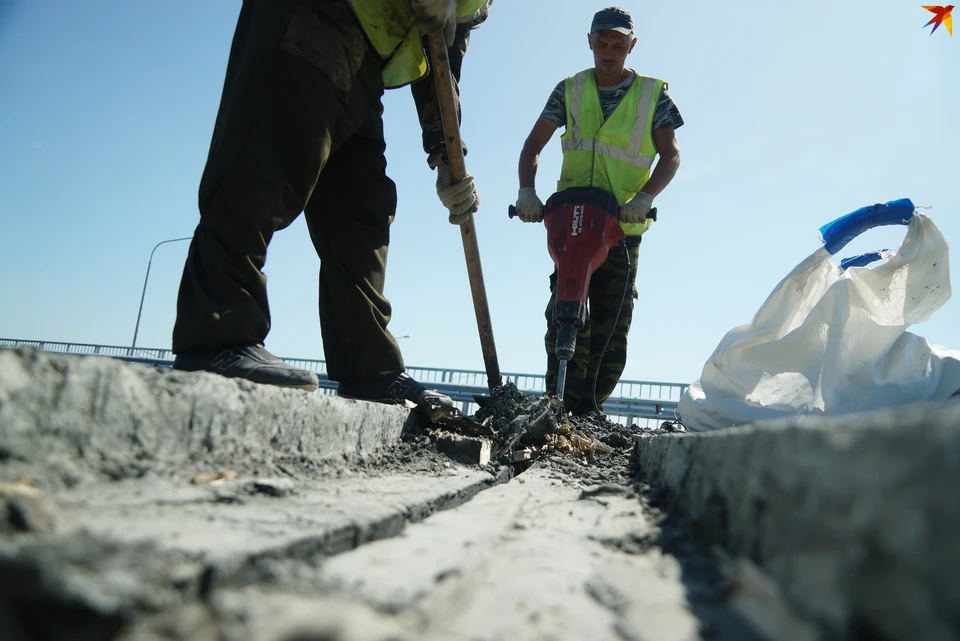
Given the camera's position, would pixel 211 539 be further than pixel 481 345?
No

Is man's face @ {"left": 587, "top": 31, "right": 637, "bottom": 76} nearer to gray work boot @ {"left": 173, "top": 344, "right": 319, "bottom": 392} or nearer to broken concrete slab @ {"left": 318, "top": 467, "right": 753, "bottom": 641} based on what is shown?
gray work boot @ {"left": 173, "top": 344, "right": 319, "bottom": 392}

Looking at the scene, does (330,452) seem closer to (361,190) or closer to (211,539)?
(211,539)

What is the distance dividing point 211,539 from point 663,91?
4.38 metres

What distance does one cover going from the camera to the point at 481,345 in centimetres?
358

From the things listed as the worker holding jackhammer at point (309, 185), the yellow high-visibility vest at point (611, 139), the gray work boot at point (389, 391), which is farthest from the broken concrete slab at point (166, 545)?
the yellow high-visibility vest at point (611, 139)

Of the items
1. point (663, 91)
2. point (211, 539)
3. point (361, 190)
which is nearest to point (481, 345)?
point (361, 190)

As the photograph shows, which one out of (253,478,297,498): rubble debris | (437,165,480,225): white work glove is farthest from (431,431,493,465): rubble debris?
(437,165,480,225): white work glove

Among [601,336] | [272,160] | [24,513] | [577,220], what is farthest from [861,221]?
[24,513]

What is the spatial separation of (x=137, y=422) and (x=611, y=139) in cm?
384

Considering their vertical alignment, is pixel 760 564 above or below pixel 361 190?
below

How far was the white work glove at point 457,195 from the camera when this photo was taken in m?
3.08

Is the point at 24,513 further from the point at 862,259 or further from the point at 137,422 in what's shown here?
the point at 862,259

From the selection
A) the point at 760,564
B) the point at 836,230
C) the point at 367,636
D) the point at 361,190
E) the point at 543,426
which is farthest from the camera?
the point at 836,230

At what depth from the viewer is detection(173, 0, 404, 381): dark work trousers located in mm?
1833
